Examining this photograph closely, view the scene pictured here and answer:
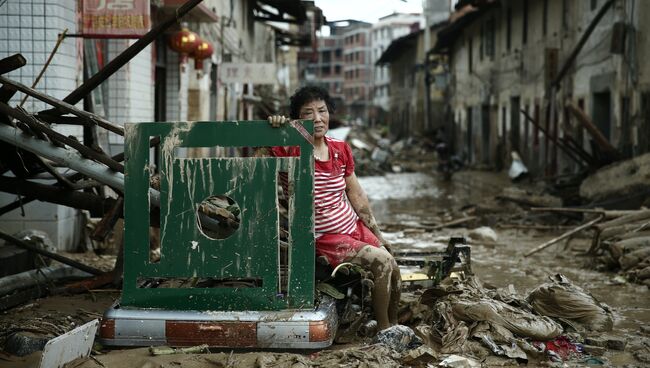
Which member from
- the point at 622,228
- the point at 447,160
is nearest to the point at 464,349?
the point at 622,228

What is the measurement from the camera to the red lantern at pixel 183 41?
1335 cm

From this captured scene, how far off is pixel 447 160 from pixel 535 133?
23.7 ft

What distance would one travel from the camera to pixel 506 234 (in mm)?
12406

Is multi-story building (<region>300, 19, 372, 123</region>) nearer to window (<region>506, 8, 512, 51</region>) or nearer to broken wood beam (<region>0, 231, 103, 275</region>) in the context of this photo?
window (<region>506, 8, 512, 51</region>)

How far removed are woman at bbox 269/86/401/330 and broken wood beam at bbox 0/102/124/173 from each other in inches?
40.8

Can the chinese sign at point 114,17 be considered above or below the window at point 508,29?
below

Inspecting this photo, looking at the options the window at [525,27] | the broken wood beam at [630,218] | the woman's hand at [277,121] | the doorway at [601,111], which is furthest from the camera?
the window at [525,27]

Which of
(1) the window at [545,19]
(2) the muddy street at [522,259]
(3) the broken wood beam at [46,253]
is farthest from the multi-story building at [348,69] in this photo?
(3) the broken wood beam at [46,253]

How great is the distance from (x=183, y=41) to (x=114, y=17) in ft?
15.2

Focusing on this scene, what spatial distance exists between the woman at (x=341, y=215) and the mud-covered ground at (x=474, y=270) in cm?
51

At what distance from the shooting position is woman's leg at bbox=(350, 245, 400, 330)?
513 centimetres

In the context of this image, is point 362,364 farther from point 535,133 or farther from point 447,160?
point 447,160

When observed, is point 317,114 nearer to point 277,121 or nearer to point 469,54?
point 277,121

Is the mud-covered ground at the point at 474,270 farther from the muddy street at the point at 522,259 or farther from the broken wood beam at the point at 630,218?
the broken wood beam at the point at 630,218
